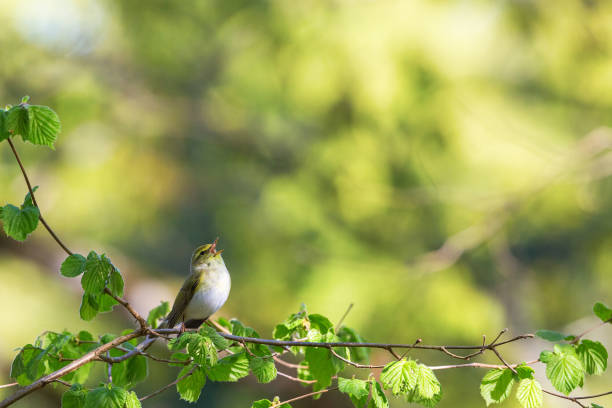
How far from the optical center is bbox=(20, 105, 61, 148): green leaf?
3.75 feet

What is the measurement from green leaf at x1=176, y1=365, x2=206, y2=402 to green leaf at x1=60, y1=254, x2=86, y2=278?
0.31 meters

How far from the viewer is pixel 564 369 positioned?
3.85 ft

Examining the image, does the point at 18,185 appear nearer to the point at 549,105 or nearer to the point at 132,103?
the point at 132,103

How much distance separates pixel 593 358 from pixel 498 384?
18 cm

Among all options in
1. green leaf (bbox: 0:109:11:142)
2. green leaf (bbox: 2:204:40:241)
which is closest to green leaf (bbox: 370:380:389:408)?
green leaf (bbox: 2:204:40:241)

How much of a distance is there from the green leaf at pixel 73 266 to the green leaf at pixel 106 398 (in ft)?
0.67

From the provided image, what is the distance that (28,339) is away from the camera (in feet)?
18.8

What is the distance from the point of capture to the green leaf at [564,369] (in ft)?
3.79

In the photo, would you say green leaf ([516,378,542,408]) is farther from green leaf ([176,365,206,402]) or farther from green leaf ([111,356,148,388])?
green leaf ([111,356,148,388])

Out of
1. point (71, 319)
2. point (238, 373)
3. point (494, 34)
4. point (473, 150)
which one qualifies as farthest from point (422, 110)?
point (71, 319)

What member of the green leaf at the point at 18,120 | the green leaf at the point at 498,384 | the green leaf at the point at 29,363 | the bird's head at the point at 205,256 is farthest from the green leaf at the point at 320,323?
the bird's head at the point at 205,256

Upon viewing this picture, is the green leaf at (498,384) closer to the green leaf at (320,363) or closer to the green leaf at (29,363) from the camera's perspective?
the green leaf at (320,363)

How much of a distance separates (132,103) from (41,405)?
2.88 meters

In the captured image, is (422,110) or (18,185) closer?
(422,110)
